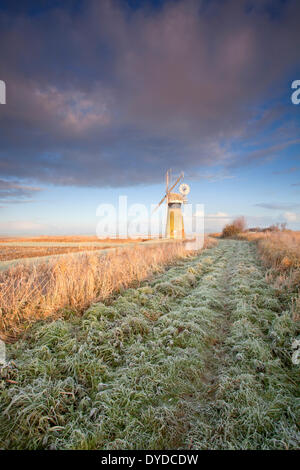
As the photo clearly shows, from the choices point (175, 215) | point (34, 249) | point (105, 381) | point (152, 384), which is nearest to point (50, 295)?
point (105, 381)

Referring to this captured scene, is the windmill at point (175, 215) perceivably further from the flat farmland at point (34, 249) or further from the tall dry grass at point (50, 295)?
the tall dry grass at point (50, 295)

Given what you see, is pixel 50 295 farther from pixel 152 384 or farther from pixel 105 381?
pixel 152 384

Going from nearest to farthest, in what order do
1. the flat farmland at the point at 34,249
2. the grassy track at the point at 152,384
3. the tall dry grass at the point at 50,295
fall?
the grassy track at the point at 152,384 → the tall dry grass at the point at 50,295 → the flat farmland at the point at 34,249

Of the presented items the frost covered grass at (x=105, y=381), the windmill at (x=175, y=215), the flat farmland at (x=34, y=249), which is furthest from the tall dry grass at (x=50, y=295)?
the windmill at (x=175, y=215)

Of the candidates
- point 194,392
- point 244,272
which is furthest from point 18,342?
point 244,272

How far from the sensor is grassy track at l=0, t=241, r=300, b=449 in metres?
2.43

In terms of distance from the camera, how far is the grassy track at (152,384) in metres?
2.43

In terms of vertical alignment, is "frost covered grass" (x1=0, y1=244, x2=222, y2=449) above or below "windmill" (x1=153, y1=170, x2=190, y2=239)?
below

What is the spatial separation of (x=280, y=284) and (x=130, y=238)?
29705 millimetres

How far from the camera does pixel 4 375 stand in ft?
10.2

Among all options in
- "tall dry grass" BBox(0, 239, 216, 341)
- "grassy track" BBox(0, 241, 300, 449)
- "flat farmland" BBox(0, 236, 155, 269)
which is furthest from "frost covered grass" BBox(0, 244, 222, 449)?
"flat farmland" BBox(0, 236, 155, 269)

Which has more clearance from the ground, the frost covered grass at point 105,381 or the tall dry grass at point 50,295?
the tall dry grass at point 50,295

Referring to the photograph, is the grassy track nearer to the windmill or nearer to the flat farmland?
the flat farmland

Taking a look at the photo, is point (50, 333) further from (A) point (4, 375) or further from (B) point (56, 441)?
(B) point (56, 441)
